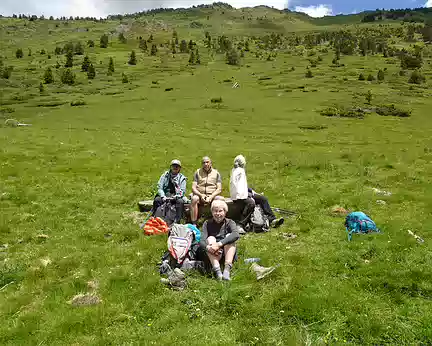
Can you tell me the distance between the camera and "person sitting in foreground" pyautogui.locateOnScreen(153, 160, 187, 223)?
15766 millimetres

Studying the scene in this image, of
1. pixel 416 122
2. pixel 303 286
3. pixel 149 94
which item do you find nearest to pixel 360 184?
pixel 303 286

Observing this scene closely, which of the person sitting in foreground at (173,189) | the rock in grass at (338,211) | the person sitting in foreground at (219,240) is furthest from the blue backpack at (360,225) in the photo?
the person sitting in foreground at (173,189)

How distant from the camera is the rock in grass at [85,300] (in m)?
9.70

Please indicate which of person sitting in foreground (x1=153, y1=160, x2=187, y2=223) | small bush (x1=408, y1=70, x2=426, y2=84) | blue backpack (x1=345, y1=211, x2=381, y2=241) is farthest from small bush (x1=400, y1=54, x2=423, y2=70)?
person sitting in foreground (x1=153, y1=160, x2=187, y2=223)

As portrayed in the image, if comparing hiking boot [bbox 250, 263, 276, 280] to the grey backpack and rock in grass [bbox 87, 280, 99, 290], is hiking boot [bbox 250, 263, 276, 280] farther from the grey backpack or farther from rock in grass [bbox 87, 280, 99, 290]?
rock in grass [bbox 87, 280, 99, 290]

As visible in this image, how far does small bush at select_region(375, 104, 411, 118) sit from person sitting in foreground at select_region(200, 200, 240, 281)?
51.8m

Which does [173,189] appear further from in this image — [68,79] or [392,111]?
[68,79]

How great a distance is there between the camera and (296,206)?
18.8 m

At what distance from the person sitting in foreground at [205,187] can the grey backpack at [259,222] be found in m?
1.67

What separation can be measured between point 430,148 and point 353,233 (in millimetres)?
25437

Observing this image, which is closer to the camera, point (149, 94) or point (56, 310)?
point (56, 310)

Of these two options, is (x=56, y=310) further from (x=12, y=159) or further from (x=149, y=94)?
(x=149, y=94)

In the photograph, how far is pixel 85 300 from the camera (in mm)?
9812

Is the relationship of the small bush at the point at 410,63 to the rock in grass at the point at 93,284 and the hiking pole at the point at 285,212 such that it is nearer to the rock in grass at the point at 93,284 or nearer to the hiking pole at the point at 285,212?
the hiking pole at the point at 285,212
